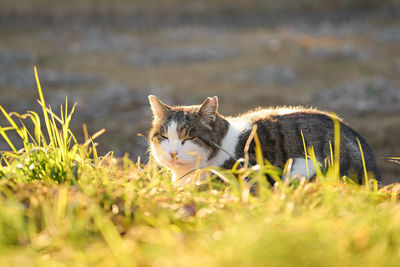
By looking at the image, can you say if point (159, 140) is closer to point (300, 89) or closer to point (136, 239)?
point (136, 239)

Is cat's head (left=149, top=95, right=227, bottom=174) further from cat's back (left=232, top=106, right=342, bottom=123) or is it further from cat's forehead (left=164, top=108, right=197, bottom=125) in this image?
cat's back (left=232, top=106, right=342, bottom=123)

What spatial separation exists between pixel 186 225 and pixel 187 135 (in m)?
1.83

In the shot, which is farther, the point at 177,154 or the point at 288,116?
the point at 288,116

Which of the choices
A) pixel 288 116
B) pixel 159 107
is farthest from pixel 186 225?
pixel 288 116

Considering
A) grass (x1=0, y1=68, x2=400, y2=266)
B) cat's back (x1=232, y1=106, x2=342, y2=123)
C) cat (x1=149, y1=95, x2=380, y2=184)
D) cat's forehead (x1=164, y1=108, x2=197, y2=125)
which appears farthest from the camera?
cat's back (x1=232, y1=106, x2=342, y2=123)

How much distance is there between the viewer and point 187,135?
4379 millimetres

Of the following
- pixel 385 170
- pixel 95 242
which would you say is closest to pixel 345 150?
pixel 95 242

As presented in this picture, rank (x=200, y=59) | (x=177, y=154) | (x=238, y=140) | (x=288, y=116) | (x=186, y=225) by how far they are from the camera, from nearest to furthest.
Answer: (x=186, y=225) < (x=177, y=154) < (x=238, y=140) < (x=288, y=116) < (x=200, y=59)

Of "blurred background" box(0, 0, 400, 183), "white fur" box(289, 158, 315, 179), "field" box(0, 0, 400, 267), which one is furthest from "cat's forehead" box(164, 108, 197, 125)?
"blurred background" box(0, 0, 400, 183)

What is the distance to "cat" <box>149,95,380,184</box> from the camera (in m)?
4.26

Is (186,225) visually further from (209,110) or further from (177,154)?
(209,110)

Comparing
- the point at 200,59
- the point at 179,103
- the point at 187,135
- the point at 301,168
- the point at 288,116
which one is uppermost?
the point at 288,116

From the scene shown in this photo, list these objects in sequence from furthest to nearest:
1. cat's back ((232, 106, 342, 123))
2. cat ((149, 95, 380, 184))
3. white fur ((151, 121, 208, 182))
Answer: cat's back ((232, 106, 342, 123))
cat ((149, 95, 380, 184))
white fur ((151, 121, 208, 182))

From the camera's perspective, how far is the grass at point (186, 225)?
2041mm
